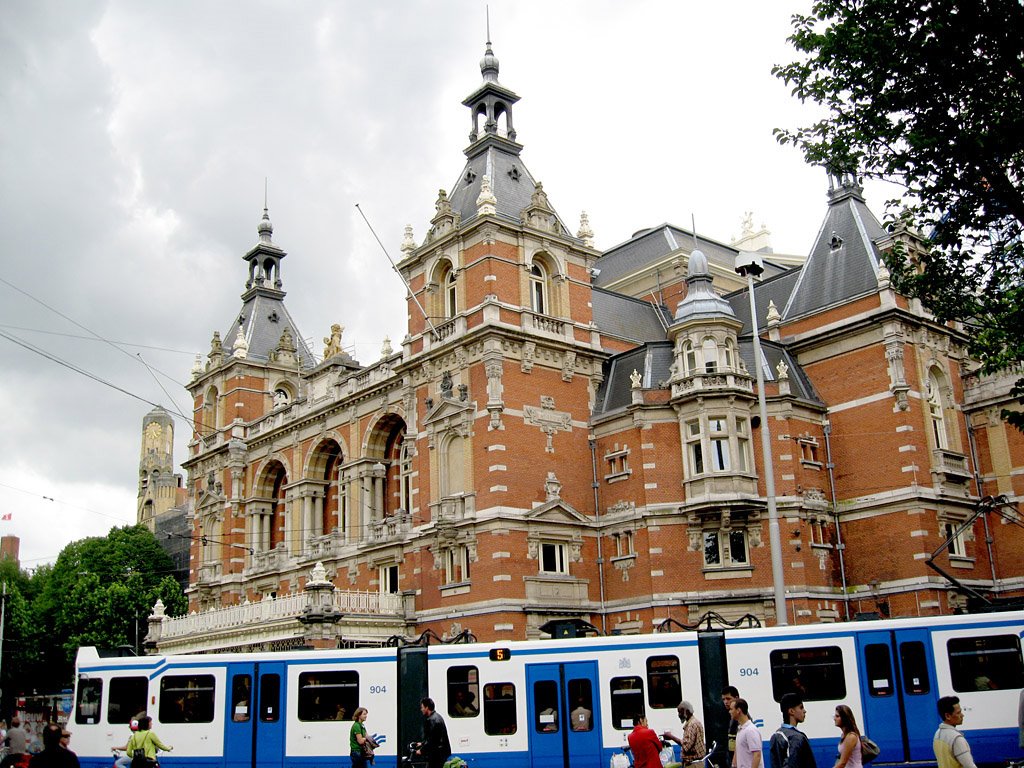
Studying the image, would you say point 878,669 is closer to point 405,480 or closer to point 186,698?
point 186,698

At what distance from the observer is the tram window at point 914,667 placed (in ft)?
70.4

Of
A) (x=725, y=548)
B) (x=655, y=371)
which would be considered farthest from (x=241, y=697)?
(x=655, y=371)

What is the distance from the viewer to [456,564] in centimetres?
3975

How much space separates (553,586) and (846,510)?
11.5m

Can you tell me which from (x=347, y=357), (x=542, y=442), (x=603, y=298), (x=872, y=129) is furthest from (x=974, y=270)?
(x=347, y=357)

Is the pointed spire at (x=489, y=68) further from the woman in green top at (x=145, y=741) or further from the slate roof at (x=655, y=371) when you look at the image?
the woman in green top at (x=145, y=741)

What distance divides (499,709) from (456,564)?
1615 centimetres

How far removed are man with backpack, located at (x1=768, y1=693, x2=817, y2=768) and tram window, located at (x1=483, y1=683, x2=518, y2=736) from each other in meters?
11.9

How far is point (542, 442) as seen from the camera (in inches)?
1592

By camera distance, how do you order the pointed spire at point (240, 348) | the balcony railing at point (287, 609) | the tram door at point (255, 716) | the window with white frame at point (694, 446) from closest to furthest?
the tram door at point (255, 716)
the window with white frame at point (694, 446)
the balcony railing at point (287, 609)
the pointed spire at point (240, 348)

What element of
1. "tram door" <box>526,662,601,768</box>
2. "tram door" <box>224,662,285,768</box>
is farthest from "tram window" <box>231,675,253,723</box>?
"tram door" <box>526,662,601,768</box>

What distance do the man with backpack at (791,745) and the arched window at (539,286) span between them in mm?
30961

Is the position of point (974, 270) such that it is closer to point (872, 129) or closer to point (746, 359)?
point (872, 129)

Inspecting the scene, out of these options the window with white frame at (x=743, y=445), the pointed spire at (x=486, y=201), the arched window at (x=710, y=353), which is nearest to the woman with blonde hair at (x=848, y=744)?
the window with white frame at (x=743, y=445)
